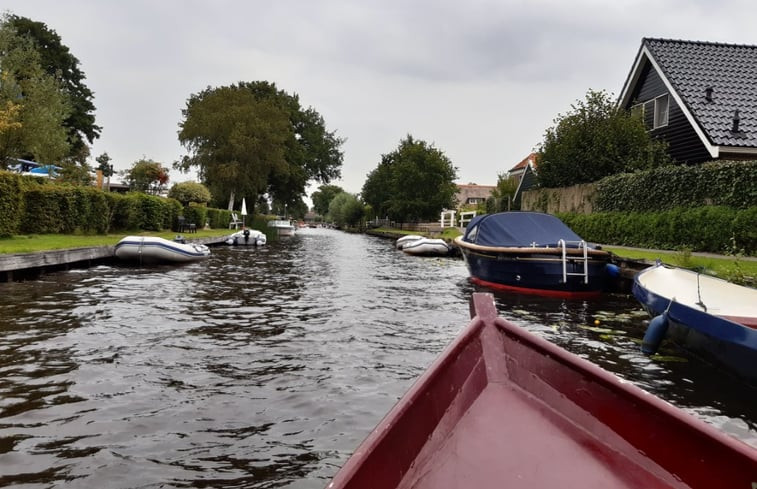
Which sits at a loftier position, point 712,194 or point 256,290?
point 712,194

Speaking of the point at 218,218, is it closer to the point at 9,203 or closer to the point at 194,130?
the point at 194,130

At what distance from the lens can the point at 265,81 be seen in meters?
58.6

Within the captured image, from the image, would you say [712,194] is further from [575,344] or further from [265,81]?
[265,81]

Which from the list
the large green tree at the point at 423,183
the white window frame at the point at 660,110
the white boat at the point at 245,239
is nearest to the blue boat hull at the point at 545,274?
the white window frame at the point at 660,110

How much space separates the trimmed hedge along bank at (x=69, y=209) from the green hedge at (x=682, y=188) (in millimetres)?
20415

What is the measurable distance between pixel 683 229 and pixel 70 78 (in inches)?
2362

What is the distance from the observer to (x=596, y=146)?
23.3 m

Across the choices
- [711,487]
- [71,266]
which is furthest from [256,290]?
[711,487]

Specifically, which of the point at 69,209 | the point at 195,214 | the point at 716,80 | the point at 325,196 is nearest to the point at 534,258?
the point at 716,80

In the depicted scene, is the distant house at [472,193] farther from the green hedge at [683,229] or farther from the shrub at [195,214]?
the green hedge at [683,229]

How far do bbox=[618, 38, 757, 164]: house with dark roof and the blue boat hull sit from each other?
8.94 m

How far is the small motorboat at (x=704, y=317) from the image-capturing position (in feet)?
18.9

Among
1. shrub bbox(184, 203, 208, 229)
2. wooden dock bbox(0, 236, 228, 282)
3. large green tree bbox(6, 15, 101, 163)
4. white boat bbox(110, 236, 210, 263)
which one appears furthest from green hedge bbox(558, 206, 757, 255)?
large green tree bbox(6, 15, 101, 163)

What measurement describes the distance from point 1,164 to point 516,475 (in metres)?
27.6
